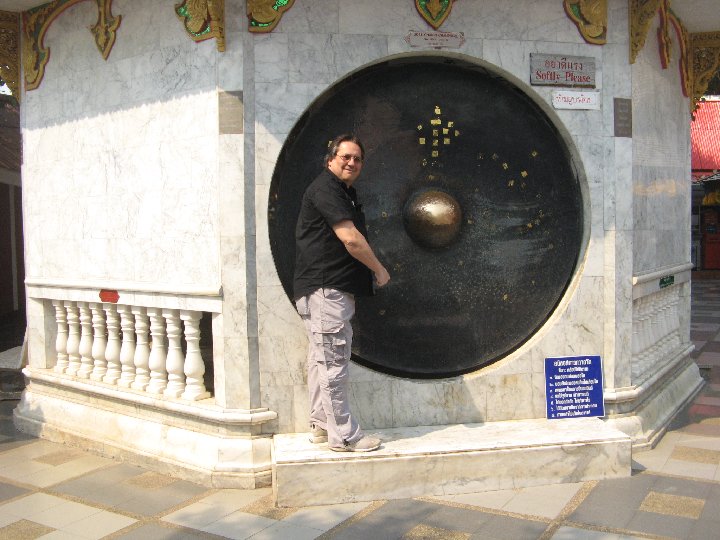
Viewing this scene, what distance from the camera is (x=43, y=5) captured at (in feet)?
20.8

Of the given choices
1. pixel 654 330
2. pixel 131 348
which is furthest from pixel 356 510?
pixel 654 330

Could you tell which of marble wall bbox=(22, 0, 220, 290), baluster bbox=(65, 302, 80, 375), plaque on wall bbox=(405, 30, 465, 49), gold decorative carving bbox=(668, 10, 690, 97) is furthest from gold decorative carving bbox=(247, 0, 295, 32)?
gold decorative carving bbox=(668, 10, 690, 97)

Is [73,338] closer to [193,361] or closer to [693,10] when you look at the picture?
[193,361]

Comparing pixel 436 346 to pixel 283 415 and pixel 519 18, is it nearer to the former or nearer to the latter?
pixel 283 415

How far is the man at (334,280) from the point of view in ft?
15.5

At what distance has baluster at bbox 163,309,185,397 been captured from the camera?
5523 millimetres

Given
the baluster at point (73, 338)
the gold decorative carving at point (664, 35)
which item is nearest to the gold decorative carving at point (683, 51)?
the gold decorative carving at point (664, 35)

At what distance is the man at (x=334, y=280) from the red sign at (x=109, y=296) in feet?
5.80

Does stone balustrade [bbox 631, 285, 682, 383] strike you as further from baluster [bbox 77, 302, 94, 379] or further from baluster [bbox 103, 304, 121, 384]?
baluster [bbox 77, 302, 94, 379]

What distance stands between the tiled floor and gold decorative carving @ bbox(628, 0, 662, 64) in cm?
305

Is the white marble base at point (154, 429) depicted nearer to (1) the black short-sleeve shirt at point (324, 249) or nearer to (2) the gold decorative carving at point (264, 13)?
(1) the black short-sleeve shirt at point (324, 249)

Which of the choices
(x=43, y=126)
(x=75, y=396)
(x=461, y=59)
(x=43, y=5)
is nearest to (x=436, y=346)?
(x=461, y=59)

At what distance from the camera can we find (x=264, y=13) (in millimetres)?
5070

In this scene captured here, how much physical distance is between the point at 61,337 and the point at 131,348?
103 centimetres
